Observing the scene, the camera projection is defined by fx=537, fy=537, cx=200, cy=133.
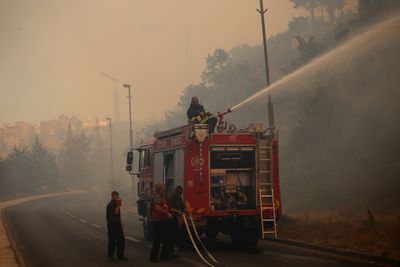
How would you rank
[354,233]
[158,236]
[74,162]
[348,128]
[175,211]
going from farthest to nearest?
1. [74,162]
2. [348,128]
3. [354,233]
4. [175,211]
5. [158,236]

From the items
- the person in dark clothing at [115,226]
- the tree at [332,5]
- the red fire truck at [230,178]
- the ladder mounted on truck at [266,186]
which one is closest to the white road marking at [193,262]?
the red fire truck at [230,178]

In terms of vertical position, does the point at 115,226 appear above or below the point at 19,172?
below

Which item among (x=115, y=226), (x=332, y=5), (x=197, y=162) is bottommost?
(x=115, y=226)

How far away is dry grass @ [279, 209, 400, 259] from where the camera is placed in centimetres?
1385

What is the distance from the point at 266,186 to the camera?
607 inches

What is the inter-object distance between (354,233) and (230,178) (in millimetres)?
4252

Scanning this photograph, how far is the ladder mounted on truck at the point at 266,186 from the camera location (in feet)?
49.6

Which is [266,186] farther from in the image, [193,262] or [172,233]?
[193,262]

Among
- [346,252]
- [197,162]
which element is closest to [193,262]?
[197,162]

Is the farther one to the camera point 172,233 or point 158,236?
point 172,233

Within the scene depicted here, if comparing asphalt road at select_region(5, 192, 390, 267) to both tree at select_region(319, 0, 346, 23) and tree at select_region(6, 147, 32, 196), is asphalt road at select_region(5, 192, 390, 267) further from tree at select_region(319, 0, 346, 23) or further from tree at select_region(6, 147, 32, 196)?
tree at select_region(319, 0, 346, 23)

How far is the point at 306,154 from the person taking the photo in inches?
1636

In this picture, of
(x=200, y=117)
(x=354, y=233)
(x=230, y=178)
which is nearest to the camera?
(x=230, y=178)

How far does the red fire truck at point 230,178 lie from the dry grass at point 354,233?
2.07 metres
